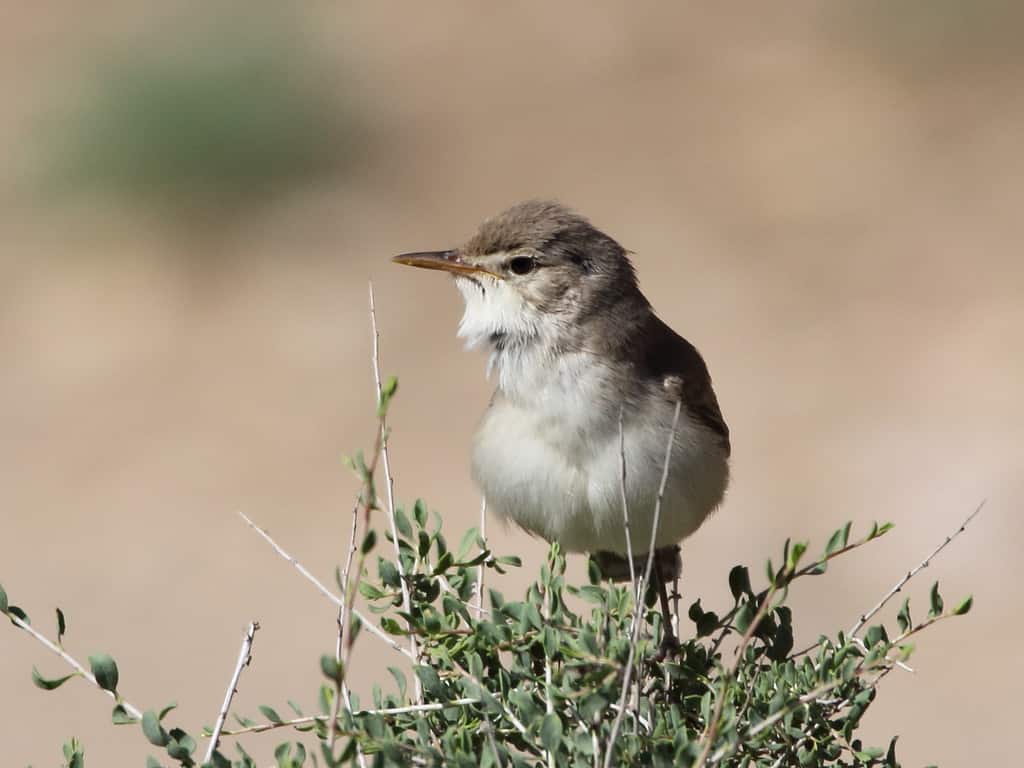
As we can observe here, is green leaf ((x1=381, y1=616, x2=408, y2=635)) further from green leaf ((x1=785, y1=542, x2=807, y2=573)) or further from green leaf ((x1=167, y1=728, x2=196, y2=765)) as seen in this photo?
green leaf ((x1=785, y1=542, x2=807, y2=573))

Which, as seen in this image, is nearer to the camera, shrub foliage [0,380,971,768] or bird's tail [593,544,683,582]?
shrub foliage [0,380,971,768]

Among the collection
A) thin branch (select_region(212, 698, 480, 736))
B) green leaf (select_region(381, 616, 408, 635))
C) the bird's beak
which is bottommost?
thin branch (select_region(212, 698, 480, 736))

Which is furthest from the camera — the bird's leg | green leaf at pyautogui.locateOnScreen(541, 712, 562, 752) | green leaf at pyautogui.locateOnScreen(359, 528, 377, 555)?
the bird's leg

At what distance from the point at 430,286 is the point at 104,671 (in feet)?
37.7

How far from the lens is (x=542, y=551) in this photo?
1088cm

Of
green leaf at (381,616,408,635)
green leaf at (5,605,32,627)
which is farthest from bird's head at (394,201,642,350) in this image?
green leaf at (5,605,32,627)

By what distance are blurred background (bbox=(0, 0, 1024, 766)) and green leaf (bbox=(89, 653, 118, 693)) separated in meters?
6.45

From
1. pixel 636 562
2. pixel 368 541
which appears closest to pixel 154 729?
pixel 368 541

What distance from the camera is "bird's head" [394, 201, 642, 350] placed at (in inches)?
199

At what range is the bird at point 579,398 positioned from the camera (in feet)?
15.8

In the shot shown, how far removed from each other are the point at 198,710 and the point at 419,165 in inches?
297

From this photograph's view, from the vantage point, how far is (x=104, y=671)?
10.7ft

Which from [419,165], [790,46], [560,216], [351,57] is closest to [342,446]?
[419,165]

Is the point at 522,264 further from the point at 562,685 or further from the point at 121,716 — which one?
the point at 121,716
